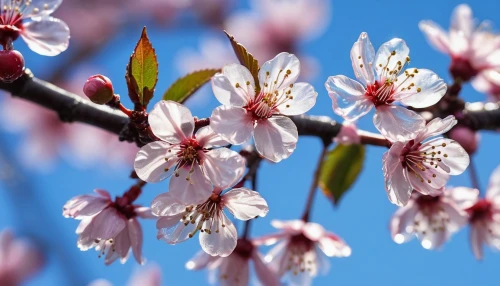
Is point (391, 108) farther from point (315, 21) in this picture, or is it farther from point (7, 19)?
point (315, 21)

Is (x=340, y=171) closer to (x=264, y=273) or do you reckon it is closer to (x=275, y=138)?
(x=264, y=273)

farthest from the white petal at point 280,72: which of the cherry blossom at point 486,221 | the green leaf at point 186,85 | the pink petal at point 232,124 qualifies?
the cherry blossom at point 486,221

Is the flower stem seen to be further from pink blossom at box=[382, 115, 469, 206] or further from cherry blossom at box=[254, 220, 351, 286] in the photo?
pink blossom at box=[382, 115, 469, 206]

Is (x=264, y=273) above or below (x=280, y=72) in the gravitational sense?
below

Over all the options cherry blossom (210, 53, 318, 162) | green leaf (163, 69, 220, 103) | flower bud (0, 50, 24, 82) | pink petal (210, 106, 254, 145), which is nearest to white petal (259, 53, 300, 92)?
cherry blossom (210, 53, 318, 162)

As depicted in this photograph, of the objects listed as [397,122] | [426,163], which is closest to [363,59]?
[397,122]

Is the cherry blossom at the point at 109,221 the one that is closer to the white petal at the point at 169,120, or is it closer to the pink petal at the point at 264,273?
the white petal at the point at 169,120

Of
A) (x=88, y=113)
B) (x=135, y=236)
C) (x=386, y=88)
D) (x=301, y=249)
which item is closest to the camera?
(x=386, y=88)

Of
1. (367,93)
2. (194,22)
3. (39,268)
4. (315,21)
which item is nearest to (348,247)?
(367,93)
